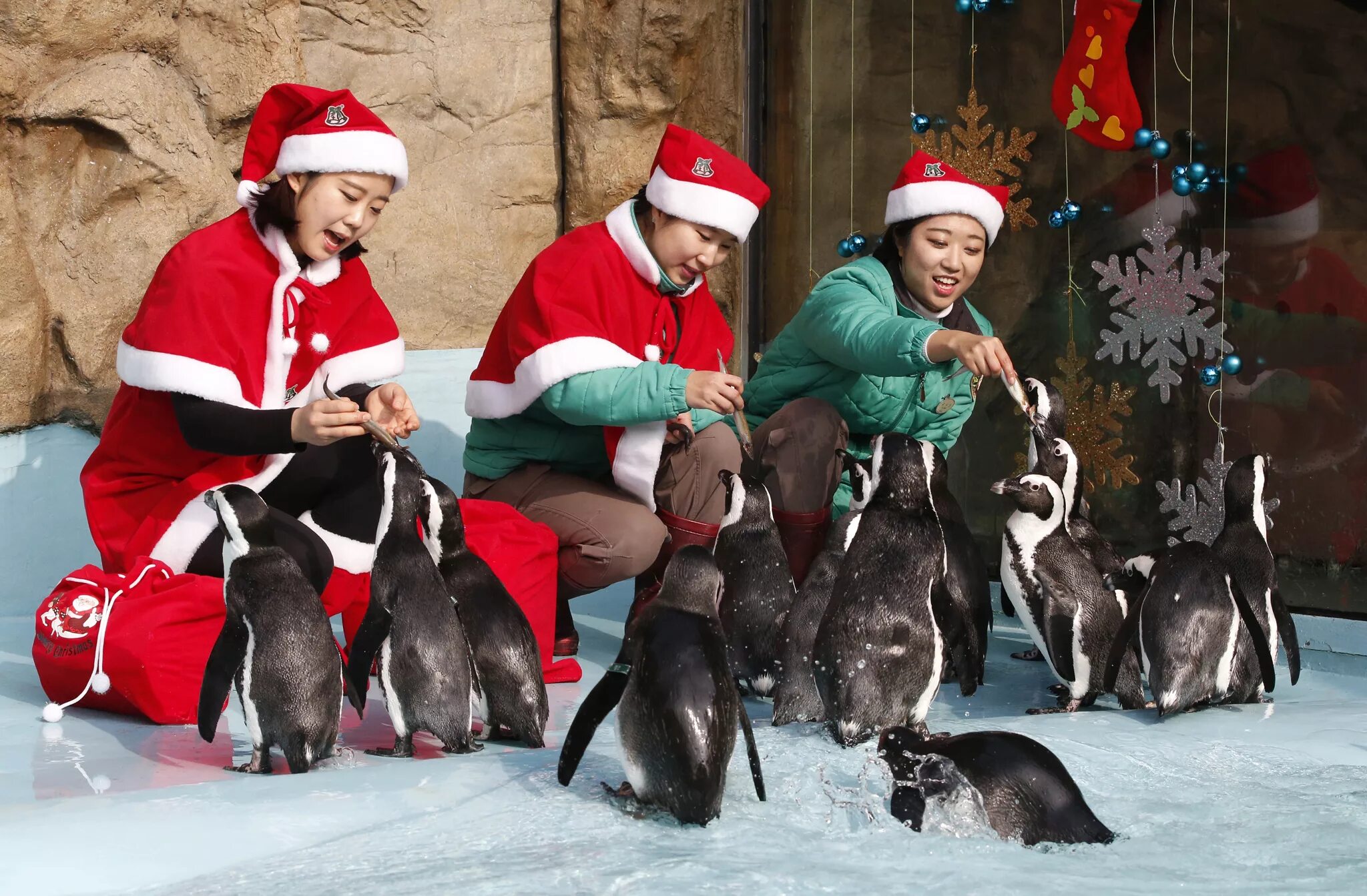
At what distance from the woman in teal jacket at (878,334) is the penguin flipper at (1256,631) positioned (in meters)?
0.94

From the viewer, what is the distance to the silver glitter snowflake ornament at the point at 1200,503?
423 cm

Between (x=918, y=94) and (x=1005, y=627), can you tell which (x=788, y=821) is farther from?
(x=918, y=94)

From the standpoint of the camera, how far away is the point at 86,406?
4336 mm

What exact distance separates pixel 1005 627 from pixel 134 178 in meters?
2.89

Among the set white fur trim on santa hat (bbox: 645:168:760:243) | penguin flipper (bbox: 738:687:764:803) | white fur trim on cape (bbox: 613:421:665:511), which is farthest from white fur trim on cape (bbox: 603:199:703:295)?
penguin flipper (bbox: 738:687:764:803)

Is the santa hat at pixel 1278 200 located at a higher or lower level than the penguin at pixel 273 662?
higher

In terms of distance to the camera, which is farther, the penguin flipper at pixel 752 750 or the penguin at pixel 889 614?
the penguin at pixel 889 614

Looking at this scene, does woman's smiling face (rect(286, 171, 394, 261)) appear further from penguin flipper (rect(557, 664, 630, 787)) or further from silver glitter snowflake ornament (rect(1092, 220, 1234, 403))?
silver glitter snowflake ornament (rect(1092, 220, 1234, 403))

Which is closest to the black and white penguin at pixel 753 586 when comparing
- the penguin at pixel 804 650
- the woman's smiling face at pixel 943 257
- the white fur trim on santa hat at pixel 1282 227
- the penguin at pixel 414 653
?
the penguin at pixel 804 650

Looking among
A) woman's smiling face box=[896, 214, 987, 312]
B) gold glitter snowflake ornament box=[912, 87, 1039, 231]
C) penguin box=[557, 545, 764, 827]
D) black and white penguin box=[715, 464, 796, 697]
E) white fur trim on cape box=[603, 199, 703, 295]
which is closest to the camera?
penguin box=[557, 545, 764, 827]

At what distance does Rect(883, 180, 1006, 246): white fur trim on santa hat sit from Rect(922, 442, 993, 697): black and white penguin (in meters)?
0.73

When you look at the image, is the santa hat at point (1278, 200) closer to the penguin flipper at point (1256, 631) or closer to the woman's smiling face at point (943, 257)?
the woman's smiling face at point (943, 257)

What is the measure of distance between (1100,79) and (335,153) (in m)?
2.31

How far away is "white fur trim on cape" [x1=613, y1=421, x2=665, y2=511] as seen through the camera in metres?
3.59
